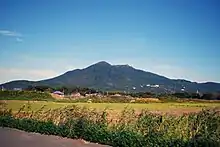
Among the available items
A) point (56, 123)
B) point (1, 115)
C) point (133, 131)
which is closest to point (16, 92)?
point (1, 115)

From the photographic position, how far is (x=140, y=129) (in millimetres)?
13922

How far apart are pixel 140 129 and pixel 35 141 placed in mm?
4420

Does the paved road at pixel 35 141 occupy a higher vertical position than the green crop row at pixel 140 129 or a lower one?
lower

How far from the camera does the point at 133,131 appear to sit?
537 inches

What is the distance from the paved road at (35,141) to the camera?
1420 centimetres

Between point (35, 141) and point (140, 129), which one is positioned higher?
point (140, 129)

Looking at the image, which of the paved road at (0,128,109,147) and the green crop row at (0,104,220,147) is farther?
the paved road at (0,128,109,147)

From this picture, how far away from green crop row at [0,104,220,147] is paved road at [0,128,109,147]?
54 cm

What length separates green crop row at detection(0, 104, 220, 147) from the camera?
1223 centimetres

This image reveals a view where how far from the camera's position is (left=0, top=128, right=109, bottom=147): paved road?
14.2 m

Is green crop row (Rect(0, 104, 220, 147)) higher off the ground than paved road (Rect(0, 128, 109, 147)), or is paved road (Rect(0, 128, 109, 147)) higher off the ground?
green crop row (Rect(0, 104, 220, 147))

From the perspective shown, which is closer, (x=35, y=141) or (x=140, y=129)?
(x=140, y=129)

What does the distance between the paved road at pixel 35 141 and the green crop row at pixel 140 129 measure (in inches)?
21.3

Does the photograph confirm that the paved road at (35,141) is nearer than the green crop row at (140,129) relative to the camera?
No
